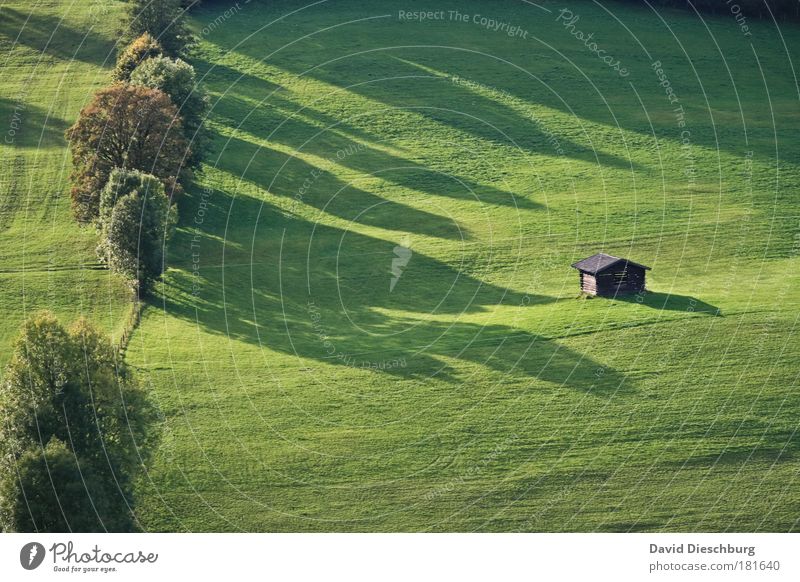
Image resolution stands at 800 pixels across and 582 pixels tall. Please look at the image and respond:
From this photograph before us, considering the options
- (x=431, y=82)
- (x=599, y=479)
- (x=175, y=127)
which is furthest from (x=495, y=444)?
(x=431, y=82)

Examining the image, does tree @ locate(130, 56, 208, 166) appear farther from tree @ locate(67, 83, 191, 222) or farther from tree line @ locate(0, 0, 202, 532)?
tree line @ locate(0, 0, 202, 532)

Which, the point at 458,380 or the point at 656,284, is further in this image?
the point at 656,284

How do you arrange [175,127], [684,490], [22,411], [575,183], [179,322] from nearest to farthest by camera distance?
[22,411] → [684,490] → [179,322] → [175,127] → [575,183]

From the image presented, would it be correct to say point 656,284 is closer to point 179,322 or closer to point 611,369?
point 611,369

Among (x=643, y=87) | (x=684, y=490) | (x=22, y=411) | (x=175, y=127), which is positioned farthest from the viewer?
(x=643, y=87)

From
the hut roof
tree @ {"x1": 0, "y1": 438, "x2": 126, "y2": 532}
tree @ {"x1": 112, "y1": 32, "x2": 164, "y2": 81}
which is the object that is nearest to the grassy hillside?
tree @ {"x1": 112, "y1": 32, "x2": 164, "y2": 81}
